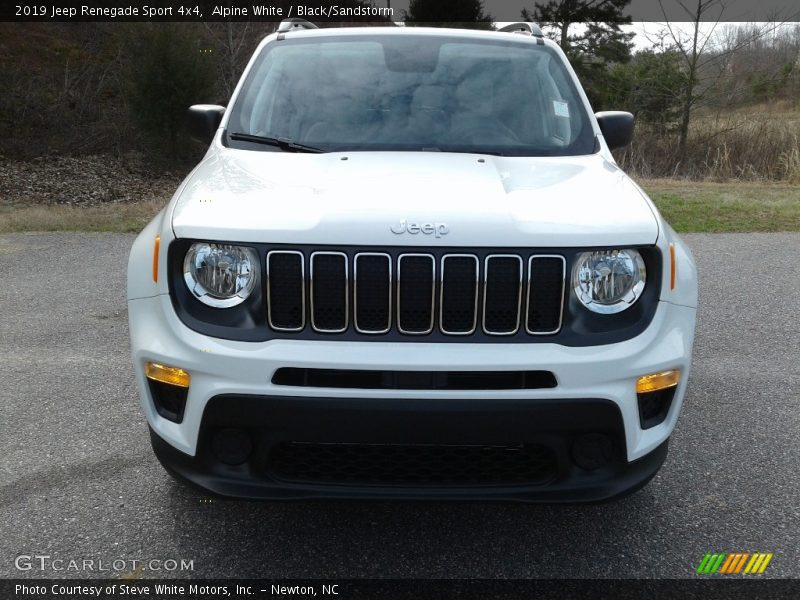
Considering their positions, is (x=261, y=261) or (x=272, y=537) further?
(x=272, y=537)

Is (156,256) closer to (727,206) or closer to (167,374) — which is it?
(167,374)

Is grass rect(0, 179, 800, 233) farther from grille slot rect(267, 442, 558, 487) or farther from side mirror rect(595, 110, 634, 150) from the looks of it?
grille slot rect(267, 442, 558, 487)

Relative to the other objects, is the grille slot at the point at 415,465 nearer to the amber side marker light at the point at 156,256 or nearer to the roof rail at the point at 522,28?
the amber side marker light at the point at 156,256

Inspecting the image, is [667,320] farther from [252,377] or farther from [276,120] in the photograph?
[276,120]

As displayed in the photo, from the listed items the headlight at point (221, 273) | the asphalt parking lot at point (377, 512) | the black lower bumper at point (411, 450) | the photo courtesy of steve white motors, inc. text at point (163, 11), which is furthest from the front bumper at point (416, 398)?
the photo courtesy of steve white motors, inc. text at point (163, 11)

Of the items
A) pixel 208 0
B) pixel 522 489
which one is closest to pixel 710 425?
pixel 522 489

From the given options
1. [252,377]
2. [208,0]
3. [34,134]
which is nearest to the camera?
[252,377]

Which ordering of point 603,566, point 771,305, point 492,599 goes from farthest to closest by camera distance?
1. point 771,305
2. point 603,566
3. point 492,599

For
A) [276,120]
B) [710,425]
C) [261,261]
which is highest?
[276,120]

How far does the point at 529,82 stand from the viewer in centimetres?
382

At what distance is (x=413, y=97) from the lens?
3.65 meters

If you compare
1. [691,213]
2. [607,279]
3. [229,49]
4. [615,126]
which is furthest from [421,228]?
[229,49]

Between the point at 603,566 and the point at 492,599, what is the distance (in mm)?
450

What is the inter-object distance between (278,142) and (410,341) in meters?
1.38
